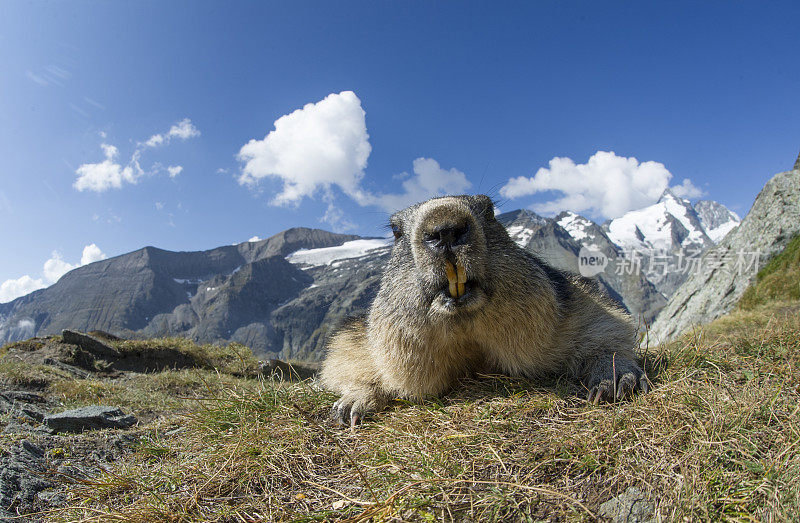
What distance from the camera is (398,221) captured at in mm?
4605

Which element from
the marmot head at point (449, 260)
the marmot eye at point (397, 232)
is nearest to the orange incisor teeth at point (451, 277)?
the marmot head at point (449, 260)

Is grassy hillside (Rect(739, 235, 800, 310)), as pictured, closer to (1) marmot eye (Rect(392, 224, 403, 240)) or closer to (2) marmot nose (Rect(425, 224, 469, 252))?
(1) marmot eye (Rect(392, 224, 403, 240))

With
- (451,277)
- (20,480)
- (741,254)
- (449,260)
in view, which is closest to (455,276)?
(451,277)

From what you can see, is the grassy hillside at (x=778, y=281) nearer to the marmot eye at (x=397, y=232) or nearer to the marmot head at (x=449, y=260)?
the marmot eye at (x=397, y=232)

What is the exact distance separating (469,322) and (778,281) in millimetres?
14259

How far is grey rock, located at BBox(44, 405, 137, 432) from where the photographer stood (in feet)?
18.7

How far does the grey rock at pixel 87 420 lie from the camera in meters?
5.70

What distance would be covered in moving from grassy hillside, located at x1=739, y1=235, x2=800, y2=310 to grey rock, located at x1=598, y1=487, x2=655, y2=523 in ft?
44.0

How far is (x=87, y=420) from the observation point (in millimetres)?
5883

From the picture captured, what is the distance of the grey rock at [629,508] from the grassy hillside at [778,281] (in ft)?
44.0

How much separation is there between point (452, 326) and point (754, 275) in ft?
50.3

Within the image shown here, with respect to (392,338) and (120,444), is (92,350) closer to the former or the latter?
(120,444)

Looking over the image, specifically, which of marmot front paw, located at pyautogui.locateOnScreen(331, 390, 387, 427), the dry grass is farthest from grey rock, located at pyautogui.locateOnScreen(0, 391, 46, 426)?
marmot front paw, located at pyautogui.locateOnScreen(331, 390, 387, 427)

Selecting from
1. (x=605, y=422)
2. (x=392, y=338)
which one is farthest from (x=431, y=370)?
(x=605, y=422)
